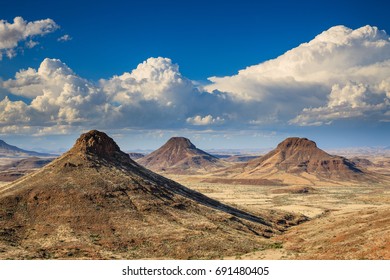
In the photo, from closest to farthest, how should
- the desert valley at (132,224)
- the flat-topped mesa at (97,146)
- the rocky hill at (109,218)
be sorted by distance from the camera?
the desert valley at (132,224) < the rocky hill at (109,218) < the flat-topped mesa at (97,146)

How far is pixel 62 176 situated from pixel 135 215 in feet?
60.0

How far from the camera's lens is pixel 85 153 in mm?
82750

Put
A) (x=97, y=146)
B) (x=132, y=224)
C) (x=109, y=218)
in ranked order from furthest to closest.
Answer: (x=97, y=146)
(x=109, y=218)
(x=132, y=224)

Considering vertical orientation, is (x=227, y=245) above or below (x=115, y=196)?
below

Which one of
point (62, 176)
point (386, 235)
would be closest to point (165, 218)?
point (62, 176)

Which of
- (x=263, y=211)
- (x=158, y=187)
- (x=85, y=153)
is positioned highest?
(x=85, y=153)

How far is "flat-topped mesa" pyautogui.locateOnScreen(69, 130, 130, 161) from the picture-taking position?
84562 mm

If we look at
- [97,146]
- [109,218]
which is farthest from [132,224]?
[97,146]

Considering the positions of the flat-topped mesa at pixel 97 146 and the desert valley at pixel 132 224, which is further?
the flat-topped mesa at pixel 97 146

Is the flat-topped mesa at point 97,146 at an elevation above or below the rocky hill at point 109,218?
above

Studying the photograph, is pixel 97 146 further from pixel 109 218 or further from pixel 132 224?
pixel 132 224

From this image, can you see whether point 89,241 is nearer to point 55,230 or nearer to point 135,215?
point 55,230

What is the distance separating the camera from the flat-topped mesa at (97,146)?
84562mm

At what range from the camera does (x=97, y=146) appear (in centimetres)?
8581
